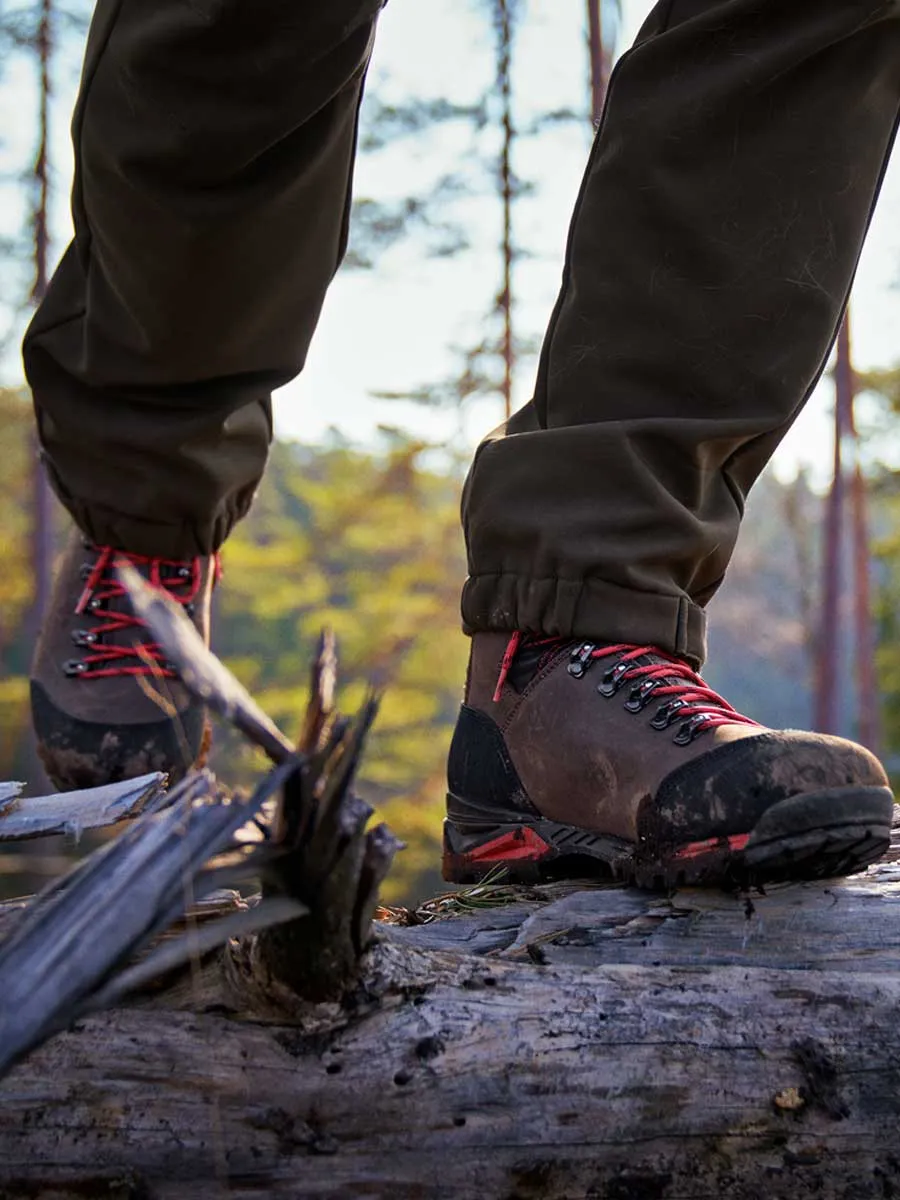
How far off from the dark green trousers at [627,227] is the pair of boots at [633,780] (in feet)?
0.26

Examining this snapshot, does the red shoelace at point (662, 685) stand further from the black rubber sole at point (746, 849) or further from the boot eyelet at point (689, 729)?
the black rubber sole at point (746, 849)

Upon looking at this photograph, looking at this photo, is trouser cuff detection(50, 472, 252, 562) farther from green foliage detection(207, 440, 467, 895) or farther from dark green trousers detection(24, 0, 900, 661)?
green foliage detection(207, 440, 467, 895)

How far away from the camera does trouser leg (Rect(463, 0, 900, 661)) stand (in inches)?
61.3

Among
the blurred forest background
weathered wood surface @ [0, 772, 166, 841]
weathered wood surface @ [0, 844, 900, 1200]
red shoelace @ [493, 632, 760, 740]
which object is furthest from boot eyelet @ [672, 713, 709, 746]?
the blurred forest background

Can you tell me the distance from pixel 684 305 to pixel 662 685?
0.57 meters

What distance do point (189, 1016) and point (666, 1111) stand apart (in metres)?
0.47

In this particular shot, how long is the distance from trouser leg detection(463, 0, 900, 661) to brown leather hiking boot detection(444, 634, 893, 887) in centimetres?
8

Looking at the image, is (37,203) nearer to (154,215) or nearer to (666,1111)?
(154,215)

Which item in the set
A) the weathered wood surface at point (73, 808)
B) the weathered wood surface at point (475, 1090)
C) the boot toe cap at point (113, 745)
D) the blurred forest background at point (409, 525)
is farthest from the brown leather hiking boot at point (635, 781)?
the blurred forest background at point (409, 525)

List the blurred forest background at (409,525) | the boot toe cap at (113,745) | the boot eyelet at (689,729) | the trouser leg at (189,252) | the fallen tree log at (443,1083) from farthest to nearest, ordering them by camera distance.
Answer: the blurred forest background at (409,525)
the boot toe cap at (113,745)
the trouser leg at (189,252)
the boot eyelet at (689,729)
the fallen tree log at (443,1083)

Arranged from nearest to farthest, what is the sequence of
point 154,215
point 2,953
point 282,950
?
point 2,953 < point 282,950 < point 154,215

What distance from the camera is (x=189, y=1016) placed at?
1065 mm

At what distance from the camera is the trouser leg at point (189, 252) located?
1.73m

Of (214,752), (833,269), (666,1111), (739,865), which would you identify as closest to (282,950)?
(666,1111)
